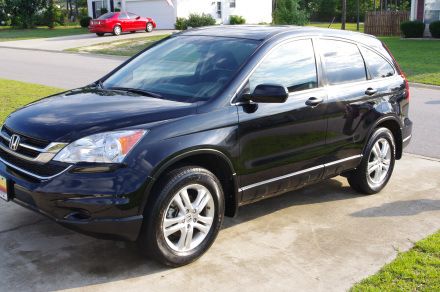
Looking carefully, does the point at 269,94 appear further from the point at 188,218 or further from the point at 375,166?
the point at 375,166

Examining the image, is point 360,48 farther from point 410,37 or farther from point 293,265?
point 410,37

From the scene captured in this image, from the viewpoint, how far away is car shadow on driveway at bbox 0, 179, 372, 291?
3998mm

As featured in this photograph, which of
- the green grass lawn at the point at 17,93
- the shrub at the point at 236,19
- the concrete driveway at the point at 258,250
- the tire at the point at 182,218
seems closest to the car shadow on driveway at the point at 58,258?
the concrete driveway at the point at 258,250

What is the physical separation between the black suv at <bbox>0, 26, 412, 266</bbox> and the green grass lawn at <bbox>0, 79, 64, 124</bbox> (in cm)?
510

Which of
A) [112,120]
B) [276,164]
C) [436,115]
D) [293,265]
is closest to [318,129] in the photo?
[276,164]

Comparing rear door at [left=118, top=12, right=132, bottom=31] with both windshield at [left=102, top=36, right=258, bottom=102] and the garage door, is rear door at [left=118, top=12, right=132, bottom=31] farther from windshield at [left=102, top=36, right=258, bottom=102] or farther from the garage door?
windshield at [left=102, top=36, right=258, bottom=102]

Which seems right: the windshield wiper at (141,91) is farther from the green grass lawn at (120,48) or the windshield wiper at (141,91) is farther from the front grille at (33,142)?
the green grass lawn at (120,48)

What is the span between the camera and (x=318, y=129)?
207 inches


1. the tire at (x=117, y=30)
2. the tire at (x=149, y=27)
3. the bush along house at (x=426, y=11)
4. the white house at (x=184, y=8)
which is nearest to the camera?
the bush along house at (x=426, y=11)

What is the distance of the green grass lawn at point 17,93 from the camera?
33.7 ft

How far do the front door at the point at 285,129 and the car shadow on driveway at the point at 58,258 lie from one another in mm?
620

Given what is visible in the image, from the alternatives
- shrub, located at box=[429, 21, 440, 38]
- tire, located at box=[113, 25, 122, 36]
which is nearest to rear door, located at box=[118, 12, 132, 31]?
tire, located at box=[113, 25, 122, 36]

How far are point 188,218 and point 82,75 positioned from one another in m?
13.1

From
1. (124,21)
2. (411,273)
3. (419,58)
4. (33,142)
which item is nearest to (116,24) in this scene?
(124,21)
